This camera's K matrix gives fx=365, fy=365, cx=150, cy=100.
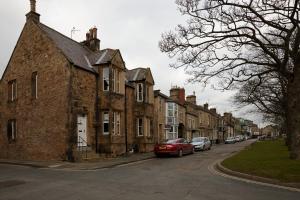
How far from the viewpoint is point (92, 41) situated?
34094mm

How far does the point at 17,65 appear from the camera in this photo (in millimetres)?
29391

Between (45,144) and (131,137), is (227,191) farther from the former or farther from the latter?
(131,137)

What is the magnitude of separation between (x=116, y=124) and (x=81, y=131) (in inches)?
157

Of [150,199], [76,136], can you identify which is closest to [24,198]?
[150,199]

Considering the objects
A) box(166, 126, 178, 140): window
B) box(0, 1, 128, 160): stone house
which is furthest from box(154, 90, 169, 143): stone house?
box(0, 1, 128, 160): stone house

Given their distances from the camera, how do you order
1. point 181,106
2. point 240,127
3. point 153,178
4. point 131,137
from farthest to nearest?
point 240,127
point 181,106
point 131,137
point 153,178

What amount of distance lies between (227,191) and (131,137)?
21159 mm

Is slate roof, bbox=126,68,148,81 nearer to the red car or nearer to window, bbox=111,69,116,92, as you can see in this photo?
window, bbox=111,69,116,92

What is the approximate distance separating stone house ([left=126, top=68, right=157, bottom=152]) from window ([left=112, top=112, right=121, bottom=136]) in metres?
3.75

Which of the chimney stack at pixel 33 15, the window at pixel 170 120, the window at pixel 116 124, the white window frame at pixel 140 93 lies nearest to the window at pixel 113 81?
the window at pixel 116 124

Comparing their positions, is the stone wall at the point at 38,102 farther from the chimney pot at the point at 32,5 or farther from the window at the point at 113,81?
the window at the point at 113,81

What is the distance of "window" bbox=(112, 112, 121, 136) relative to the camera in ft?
95.2

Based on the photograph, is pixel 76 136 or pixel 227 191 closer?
pixel 227 191

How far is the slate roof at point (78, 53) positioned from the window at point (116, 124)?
4037mm
